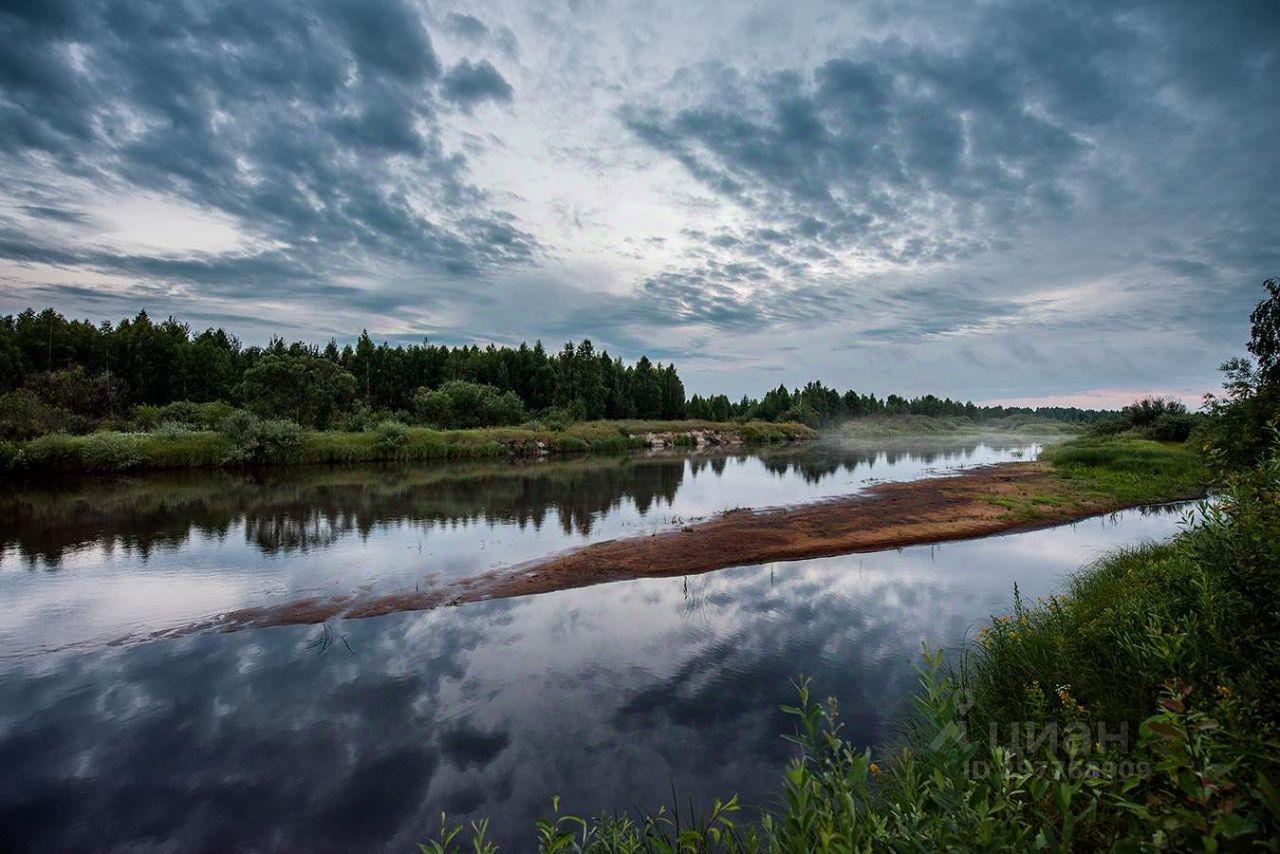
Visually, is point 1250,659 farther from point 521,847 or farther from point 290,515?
point 290,515

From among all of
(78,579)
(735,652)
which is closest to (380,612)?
(735,652)

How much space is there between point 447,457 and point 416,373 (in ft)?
137

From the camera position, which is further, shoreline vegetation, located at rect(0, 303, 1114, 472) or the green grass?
shoreline vegetation, located at rect(0, 303, 1114, 472)

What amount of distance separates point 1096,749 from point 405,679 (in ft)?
31.1

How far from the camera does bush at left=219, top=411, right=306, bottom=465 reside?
1640 inches

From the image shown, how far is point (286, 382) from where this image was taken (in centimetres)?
5634

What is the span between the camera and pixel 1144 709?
5371mm

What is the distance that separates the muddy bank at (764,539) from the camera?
13.2 m

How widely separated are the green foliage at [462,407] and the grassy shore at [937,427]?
93.4 metres

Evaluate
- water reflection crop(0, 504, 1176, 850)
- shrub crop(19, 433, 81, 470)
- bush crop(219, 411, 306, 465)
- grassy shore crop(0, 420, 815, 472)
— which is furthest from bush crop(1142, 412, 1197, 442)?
shrub crop(19, 433, 81, 470)

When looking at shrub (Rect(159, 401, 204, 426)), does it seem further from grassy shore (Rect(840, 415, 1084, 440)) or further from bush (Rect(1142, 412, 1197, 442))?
grassy shore (Rect(840, 415, 1084, 440))

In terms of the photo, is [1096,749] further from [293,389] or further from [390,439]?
[293,389]

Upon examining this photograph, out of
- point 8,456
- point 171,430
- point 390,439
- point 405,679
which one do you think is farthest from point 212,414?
point 405,679

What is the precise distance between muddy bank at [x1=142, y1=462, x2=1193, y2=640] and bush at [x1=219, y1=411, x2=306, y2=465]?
35.5m
